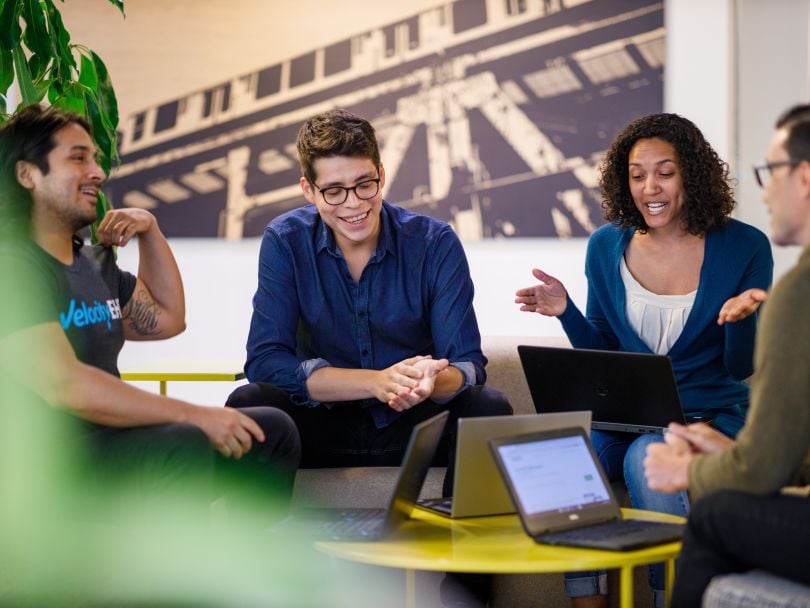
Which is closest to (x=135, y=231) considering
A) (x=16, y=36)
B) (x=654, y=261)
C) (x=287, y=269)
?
(x=287, y=269)

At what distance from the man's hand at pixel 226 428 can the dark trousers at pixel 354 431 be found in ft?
1.39

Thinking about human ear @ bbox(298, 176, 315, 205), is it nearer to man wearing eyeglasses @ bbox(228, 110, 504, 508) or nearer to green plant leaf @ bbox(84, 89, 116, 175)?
man wearing eyeglasses @ bbox(228, 110, 504, 508)

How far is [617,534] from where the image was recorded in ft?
6.89

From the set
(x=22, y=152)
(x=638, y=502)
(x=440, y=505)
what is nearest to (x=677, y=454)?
(x=440, y=505)

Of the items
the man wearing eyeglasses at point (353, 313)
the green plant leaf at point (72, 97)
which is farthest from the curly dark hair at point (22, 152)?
the man wearing eyeglasses at point (353, 313)

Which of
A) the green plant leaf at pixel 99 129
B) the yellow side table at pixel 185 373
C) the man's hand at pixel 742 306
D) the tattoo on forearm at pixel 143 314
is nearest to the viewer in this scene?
the man's hand at pixel 742 306

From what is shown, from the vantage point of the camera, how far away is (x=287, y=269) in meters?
3.15

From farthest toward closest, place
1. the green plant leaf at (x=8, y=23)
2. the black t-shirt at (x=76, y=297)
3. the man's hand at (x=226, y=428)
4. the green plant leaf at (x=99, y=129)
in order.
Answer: the green plant leaf at (x=99, y=129), the green plant leaf at (x=8, y=23), the man's hand at (x=226, y=428), the black t-shirt at (x=76, y=297)

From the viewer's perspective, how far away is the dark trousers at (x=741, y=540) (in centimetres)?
178

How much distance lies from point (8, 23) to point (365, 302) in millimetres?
1256

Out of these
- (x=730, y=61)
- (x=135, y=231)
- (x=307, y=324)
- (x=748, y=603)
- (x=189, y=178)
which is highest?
(x=730, y=61)

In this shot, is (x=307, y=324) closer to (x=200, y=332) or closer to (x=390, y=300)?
(x=390, y=300)

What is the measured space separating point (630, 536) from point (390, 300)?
A: 4.06ft

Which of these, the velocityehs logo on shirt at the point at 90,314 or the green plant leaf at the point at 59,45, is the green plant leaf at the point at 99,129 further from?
the velocityehs logo on shirt at the point at 90,314
